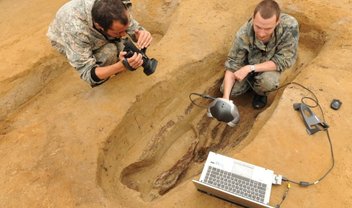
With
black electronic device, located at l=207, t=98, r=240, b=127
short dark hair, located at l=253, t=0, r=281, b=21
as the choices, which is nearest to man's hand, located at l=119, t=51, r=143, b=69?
black electronic device, located at l=207, t=98, r=240, b=127

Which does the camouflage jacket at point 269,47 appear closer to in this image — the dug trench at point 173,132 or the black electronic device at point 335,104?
the dug trench at point 173,132

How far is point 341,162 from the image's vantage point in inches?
105

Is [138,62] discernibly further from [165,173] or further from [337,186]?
[337,186]

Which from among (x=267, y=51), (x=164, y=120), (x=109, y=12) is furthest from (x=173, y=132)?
(x=109, y=12)

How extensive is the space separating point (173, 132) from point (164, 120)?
0.50ft

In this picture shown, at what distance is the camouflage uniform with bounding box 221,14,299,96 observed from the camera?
122 inches

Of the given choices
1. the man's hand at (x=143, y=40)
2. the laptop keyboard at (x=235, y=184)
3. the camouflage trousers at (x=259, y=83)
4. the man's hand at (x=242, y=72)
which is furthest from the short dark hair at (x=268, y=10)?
the laptop keyboard at (x=235, y=184)

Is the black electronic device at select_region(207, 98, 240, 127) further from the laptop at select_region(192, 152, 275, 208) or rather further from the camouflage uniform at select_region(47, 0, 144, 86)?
the camouflage uniform at select_region(47, 0, 144, 86)

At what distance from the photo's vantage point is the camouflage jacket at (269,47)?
309 centimetres

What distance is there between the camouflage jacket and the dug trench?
0.40 meters

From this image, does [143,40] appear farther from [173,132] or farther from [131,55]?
[173,132]

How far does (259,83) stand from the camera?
3.36 m

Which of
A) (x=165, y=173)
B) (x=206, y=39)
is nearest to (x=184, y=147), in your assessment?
(x=165, y=173)

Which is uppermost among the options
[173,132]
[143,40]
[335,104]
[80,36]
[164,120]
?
[80,36]
